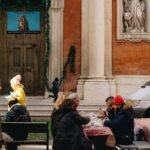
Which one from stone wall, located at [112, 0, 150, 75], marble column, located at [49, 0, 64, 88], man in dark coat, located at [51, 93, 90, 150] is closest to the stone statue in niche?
stone wall, located at [112, 0, 150, 75]

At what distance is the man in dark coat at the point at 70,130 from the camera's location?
34.4 feet

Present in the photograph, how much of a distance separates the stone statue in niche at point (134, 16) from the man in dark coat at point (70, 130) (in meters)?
16.2

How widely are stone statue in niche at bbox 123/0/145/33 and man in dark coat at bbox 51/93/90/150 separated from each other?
16213mm

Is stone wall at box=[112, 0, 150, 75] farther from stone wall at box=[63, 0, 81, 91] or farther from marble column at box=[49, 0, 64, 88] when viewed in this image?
marble column at box=[49, 0, 64, 88]

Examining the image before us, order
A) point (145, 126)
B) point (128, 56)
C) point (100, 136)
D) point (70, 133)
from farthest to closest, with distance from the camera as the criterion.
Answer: point (128, 56) < point (145, 126) < point (100, 136) < point (70, 133)

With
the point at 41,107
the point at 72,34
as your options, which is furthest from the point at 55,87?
the point at 72,34

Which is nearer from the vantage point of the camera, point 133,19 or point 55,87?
point 55,87

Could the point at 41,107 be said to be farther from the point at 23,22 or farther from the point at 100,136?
the point at 100,136

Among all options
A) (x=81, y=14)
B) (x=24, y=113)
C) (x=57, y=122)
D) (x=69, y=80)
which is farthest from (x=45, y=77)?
(x=57, y=122)

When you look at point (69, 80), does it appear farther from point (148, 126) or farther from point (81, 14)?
point (148, 126)

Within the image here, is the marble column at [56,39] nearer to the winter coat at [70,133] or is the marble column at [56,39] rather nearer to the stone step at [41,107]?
the stone step at [41,107]

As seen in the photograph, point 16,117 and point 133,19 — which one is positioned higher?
point 133,19

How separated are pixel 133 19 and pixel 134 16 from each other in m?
0.12

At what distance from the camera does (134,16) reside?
87.2 feet
